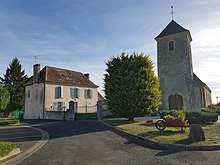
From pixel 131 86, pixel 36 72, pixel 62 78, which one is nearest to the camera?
pixel 131 86

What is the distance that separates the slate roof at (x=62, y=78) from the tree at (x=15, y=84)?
166 inches

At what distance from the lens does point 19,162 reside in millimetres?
8023

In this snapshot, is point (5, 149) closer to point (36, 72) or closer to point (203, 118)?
point (203, 118)

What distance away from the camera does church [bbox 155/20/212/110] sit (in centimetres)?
2694

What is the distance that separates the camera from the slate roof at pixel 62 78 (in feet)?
118

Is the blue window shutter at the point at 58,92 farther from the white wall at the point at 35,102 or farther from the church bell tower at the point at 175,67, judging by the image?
the church bell tower at the point at 175,67

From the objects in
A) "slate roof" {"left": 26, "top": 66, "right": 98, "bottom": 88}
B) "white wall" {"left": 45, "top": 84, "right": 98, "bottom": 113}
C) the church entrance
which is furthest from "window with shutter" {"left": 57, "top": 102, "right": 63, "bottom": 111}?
the church entrance

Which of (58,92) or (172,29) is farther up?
(172,29)

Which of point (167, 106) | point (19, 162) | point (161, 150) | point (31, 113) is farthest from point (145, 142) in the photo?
point (31, 113)

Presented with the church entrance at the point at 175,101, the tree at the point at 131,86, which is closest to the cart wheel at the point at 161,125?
the tree at the point at 131,86

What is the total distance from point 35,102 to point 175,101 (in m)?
21.3

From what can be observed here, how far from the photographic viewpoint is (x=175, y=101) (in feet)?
90.4

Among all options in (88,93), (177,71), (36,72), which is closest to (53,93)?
(36,72)

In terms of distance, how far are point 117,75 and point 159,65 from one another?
10703 mm
